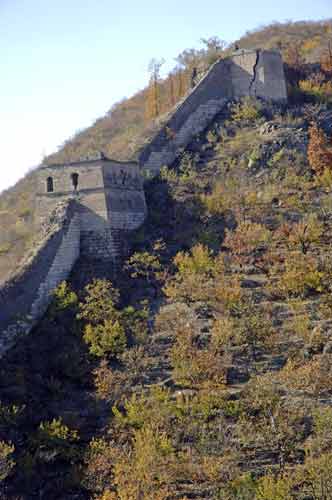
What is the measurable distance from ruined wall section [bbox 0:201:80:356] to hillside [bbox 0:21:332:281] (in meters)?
1.55

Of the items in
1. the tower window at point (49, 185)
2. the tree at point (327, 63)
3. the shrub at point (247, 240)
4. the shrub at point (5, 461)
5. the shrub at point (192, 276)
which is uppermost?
the tree at point (327, 63)

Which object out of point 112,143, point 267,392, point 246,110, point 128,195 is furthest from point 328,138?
point 267,392

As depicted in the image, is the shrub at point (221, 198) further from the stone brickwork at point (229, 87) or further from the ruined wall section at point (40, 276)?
the ruined wall section at point (40, 276)

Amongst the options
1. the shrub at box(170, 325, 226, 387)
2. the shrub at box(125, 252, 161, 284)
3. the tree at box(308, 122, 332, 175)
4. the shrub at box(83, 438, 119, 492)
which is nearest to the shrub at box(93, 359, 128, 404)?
the shrub at box(170, 325, 226, 387)

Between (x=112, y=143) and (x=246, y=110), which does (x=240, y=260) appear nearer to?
(x=246, y=110)

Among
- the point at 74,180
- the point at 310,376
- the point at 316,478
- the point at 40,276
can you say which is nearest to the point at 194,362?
the point at 310,376

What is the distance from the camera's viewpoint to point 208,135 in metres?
34.8

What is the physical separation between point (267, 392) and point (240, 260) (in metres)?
6.94

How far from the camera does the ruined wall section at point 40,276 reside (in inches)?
905

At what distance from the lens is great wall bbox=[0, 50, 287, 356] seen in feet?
77.9

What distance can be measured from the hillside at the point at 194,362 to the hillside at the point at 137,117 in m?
4.66

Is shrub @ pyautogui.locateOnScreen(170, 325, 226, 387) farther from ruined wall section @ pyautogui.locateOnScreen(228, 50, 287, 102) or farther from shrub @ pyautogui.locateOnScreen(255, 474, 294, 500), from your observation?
ruined wall section @ pyautogui.locateOnScreen(228, 50, 287, 102)

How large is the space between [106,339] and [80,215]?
6.02 m

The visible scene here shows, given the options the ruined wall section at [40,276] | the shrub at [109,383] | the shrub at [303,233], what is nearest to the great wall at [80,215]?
the ruined wall section at [40,276]
